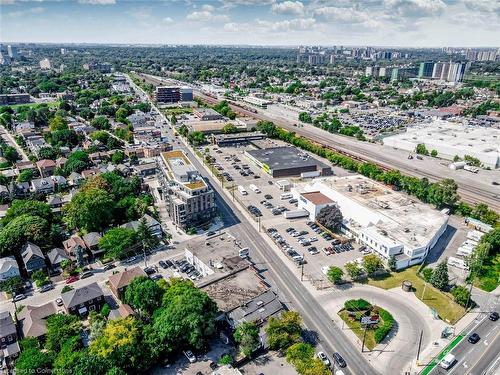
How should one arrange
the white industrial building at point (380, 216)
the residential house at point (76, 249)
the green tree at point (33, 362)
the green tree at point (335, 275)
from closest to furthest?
1. the green tree at point (33, 362)
2. the green tree at point (335, 275)
3. the residential house at point (76, 249)
4. the white industrial building at point (380, 216)

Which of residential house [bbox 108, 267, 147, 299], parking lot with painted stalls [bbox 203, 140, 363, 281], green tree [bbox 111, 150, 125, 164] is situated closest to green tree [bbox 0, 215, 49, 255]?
residential house [bbox 108, 267, 147, 299]

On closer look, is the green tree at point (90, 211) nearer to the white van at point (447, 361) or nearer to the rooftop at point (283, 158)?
the rooftop at point (283, 158)

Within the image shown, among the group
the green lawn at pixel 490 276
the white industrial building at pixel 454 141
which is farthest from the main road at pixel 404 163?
the green lawn at pixel 490 276

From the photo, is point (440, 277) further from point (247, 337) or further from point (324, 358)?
point (247, 337)

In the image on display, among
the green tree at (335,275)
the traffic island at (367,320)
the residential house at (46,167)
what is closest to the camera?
the traffic island at (367,320)

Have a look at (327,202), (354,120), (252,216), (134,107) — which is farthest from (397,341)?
(134,107)

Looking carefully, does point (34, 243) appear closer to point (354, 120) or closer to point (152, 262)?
point (152, 262)
